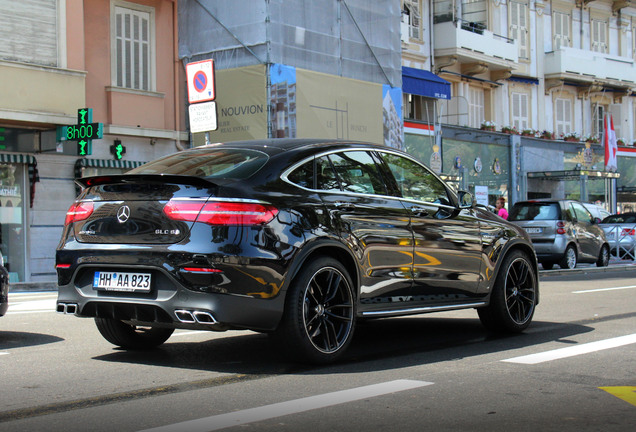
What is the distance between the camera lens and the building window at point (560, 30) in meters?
38.7

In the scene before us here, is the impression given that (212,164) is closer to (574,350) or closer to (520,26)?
(574,350)

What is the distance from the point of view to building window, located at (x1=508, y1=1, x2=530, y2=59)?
120 ft

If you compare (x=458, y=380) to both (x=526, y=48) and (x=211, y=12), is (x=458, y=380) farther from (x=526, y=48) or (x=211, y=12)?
(x=526, y=48)

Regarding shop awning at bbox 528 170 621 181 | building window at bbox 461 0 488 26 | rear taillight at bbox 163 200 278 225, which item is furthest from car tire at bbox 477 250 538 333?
shop awning at bbox 528 170 621 181

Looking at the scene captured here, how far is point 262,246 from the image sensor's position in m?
5.88

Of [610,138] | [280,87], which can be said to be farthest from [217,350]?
[610,138]

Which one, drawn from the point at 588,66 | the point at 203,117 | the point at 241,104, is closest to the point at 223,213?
the point at 203,117

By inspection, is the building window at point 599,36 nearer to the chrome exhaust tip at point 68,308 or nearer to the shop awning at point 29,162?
the shop awning at point 29,162

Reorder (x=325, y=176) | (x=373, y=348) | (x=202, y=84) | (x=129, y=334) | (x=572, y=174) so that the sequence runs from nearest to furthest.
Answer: (x=325, y=176), (x=129, y=334), (x=373, y=348), (x=202, y=84), (x=572, y=174)

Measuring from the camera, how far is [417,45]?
1251 inches

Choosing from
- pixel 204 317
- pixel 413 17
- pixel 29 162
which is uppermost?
pixel 413 17

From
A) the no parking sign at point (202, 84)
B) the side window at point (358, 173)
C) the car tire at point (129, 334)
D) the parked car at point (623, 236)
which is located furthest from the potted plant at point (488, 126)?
the car tire at point (129, 334)

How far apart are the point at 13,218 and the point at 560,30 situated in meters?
27.3

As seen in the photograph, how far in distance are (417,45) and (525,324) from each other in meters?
24.5
